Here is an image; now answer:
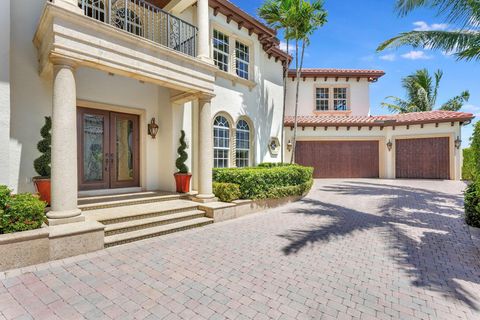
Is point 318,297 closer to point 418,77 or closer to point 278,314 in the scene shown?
point 278,314

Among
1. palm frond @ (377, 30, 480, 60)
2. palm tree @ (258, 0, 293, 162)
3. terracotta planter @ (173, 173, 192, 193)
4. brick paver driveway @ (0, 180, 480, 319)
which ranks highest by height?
palm tree @ (258, 0, 293, 162)

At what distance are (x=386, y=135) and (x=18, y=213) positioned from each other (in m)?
19.7

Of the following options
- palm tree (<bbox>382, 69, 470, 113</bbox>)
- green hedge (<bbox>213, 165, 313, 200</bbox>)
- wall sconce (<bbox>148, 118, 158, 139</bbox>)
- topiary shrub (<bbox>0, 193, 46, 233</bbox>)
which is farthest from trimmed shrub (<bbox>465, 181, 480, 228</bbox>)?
palm tree (<bbox>382, 69, 470, 113</bbox>)

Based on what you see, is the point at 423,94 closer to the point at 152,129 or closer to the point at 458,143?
the point at 458,143

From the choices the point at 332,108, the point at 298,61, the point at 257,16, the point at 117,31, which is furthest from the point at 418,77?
the point at 117,31

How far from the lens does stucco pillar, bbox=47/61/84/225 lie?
195 inches

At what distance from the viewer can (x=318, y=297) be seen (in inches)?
136

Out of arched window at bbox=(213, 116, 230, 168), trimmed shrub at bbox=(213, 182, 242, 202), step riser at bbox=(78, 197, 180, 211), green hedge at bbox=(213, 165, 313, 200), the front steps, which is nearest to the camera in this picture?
the front steps

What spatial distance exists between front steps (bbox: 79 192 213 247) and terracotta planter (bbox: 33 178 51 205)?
0.79m

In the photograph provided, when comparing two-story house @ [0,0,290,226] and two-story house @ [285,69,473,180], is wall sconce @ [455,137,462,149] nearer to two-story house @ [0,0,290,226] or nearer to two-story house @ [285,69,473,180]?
two-story house @ [285,69,473,180]

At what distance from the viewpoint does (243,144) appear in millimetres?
12211

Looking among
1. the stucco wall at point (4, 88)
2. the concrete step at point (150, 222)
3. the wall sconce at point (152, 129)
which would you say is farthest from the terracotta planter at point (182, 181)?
the stucco wall at point (4, 88)

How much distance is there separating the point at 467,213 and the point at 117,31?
10.4 meters

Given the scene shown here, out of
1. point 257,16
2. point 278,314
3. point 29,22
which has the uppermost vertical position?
point 257,16
